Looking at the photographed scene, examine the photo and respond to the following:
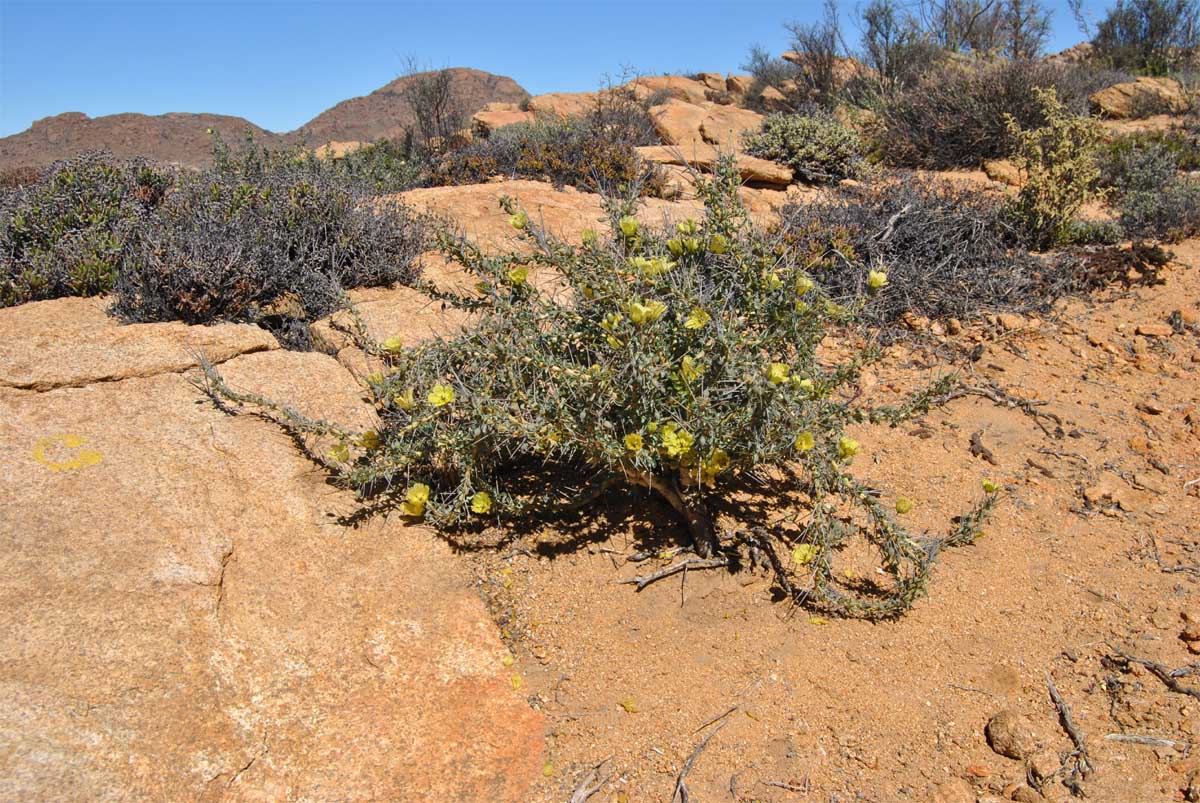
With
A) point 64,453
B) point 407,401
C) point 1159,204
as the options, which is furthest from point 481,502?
point 1159,204

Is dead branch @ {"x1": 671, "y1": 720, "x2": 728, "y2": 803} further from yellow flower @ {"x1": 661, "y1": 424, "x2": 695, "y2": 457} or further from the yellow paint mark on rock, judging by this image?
the yellow paint mark on rock

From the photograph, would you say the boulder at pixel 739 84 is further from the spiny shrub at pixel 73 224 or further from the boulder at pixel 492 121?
the spiny shrub at pixel 73 224

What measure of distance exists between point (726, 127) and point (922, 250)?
4.73 m

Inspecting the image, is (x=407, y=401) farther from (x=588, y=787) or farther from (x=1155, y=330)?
(x=1155, y=330)

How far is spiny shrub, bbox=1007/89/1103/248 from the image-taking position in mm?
5074

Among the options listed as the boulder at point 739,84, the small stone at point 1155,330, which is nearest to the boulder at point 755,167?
the small stone at point 1155,330

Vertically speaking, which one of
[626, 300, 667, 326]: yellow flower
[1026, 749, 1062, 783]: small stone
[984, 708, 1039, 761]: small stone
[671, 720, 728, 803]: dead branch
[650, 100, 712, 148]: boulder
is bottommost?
[671, 720, 728, 803]: dead branch

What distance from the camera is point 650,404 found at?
2281mm

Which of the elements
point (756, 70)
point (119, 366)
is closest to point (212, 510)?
point (119, 366)

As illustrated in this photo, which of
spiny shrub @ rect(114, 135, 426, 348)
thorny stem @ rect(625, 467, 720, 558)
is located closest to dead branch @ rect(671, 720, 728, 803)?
thorny stem @ rect(625, 467, 720, 558)

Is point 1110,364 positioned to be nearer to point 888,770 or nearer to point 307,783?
point 888,770

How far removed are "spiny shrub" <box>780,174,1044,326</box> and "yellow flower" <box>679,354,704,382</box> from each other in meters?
2.00

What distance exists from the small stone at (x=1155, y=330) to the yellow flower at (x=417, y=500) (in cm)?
377

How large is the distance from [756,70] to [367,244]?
15890 mm
